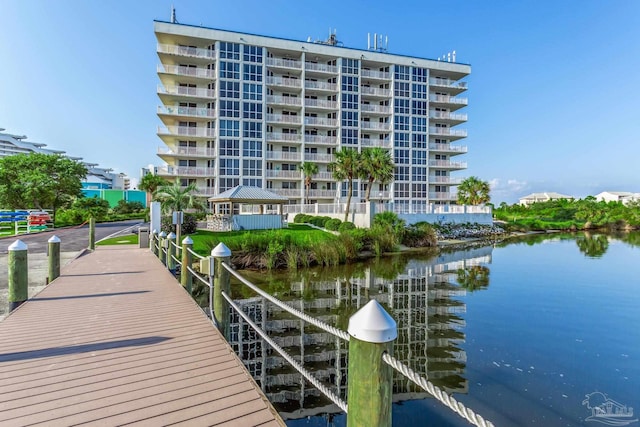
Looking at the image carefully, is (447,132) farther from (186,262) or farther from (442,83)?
(186,262)

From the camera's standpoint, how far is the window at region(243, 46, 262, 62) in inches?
1706

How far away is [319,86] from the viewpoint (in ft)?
152

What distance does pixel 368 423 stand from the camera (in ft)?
6.48

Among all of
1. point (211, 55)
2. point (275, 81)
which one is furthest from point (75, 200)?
point (275, 81)

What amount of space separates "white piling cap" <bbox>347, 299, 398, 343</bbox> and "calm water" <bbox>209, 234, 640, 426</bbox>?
4414 mm

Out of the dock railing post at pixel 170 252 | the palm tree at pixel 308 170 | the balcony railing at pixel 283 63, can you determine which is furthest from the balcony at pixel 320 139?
the dock railing post at pixel 170 252

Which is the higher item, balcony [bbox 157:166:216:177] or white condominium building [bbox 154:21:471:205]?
white condominium building [bbox 154:21:471:205]

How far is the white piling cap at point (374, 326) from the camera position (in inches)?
72.8

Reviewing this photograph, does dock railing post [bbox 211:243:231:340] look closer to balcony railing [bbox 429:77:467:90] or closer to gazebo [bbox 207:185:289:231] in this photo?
gazebo [bbox 207:185:289:231]

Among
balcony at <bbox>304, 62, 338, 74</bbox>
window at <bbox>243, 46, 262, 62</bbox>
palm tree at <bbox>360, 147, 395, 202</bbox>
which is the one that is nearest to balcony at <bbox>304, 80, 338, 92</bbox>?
balcony at <bbox>304, 62, 338, 74</bbox>

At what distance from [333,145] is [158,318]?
139 ft

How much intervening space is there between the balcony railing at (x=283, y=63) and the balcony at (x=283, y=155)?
442 inches

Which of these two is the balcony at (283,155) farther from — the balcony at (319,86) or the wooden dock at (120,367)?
the wooden dock at (120,367)

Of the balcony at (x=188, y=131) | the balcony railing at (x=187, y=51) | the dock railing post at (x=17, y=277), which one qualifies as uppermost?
the balcony railing at (x=187, y=51)
